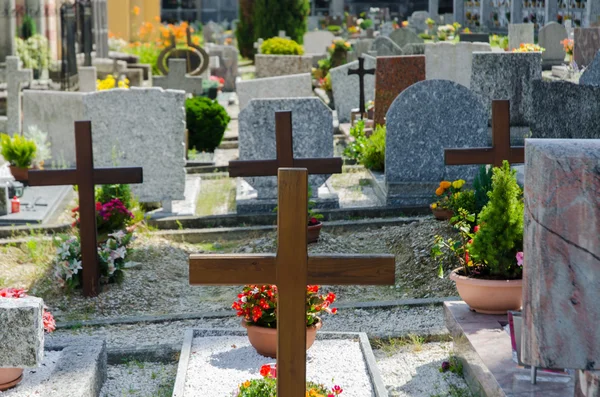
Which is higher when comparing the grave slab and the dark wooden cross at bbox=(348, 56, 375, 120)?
the dark wooden cross at bbox=(348, 56, 375, 120)

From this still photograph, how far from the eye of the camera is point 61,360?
5176 millimetres

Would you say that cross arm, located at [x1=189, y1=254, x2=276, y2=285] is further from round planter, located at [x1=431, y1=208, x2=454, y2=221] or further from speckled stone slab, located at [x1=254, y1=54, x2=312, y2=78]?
speckled stone slab, located at [x1=254, y1=54, x2=312, y2=78]

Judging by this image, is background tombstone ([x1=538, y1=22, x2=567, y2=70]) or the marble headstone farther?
background tombstone ([x1=538, y1=22, x2=567, y2=70])

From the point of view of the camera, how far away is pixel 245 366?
5406 millimetres

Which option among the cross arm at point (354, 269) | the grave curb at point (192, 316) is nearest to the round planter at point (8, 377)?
the cross arm at point (354, 269)

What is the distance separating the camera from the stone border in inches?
198

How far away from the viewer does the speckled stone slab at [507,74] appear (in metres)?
11.7

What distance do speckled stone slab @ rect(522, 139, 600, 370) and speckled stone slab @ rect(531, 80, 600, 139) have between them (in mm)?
3914

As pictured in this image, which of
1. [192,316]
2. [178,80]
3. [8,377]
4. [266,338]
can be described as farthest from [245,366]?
[178,80]

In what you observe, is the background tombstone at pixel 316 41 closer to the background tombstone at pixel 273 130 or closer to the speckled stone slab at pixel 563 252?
the background tombstone at pixel 273 130

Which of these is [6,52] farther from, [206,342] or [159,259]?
[206,342]

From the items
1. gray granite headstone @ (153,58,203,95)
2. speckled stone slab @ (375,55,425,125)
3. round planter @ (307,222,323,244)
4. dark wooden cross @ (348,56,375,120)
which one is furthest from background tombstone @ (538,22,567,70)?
round planter @ (307,222,323,244)

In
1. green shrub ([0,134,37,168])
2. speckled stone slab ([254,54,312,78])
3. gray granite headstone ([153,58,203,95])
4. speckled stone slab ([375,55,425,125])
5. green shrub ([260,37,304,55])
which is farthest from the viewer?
green shrub ([260,37,304,55])

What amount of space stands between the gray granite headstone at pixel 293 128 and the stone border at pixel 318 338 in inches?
165
